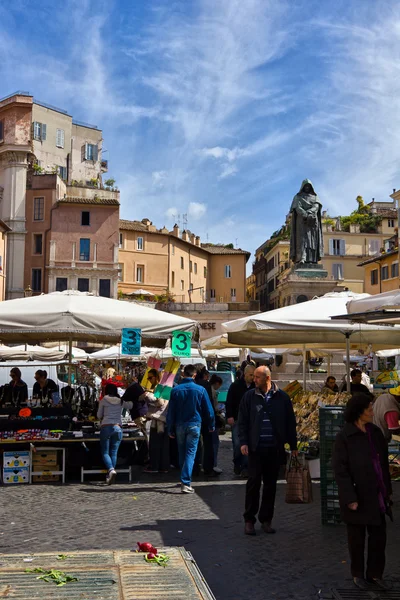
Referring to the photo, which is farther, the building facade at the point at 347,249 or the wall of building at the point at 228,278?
the wall of building at the point at 228,278

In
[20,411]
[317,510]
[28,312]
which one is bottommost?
[317,510]

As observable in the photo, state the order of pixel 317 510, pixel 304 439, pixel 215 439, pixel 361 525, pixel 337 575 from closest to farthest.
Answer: pixel 361 525 → pixel 337 575 → pixel 317 510 → pixel 304 439 → pixel 215 439

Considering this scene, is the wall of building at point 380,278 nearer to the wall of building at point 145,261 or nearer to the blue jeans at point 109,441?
the wall of building at point 145,261

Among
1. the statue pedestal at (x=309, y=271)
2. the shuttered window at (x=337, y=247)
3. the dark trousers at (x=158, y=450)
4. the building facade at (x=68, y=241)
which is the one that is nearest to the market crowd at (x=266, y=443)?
the dark trousers at (x=158, y=450)

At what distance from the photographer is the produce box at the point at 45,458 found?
Answer: 35.8ft

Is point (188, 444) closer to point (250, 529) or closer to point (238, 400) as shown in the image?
point (238, 400)

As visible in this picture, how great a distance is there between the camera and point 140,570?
5.67 m

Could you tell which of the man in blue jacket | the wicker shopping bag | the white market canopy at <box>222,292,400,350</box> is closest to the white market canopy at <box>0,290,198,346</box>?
the white market canopy at <box>222,292,400,350</box>

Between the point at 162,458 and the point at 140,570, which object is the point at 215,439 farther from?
the point at 140,570

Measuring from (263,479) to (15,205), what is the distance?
5606 centimetres

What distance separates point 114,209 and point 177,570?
5843 centimetres

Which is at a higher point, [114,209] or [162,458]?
[114,209]

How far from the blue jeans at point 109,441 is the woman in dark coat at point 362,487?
5.56 m

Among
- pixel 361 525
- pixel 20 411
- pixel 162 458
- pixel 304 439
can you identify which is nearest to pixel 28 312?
pixel 20 411
